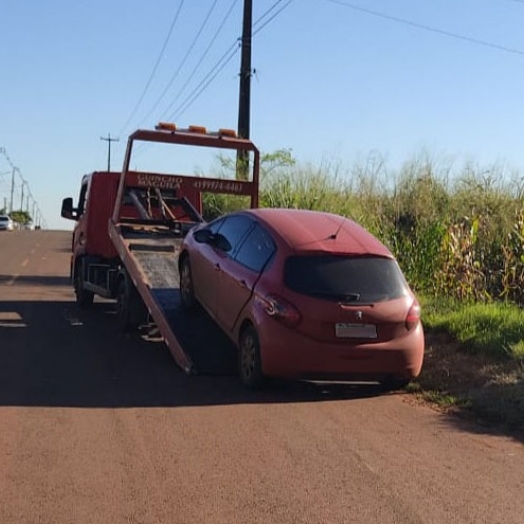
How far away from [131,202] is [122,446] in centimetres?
888

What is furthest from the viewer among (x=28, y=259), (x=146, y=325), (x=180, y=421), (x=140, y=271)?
(x=28, y=259)

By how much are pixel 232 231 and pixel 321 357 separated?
2.47 metres

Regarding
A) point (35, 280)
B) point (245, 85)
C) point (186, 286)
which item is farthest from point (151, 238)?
point (245, 85)

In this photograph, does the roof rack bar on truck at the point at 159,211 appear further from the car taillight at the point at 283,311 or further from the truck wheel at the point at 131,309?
the car taillight at the point at 283,311

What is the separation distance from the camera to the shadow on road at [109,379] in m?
8.55

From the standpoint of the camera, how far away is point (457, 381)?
9.67 m

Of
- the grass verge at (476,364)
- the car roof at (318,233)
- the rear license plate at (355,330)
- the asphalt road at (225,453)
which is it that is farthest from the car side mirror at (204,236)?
the grass verge at (476,364)

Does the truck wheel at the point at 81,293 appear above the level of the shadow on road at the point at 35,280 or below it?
above

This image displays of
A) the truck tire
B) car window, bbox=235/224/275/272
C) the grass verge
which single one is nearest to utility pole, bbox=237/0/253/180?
the truck tire


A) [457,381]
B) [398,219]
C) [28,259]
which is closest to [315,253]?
[457,381]

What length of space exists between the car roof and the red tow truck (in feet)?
5.20

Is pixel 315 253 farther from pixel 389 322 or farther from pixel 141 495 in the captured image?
pixel 141 495

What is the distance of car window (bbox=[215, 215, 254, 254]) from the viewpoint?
10.3 metres

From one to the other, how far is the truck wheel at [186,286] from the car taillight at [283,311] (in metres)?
2.63
